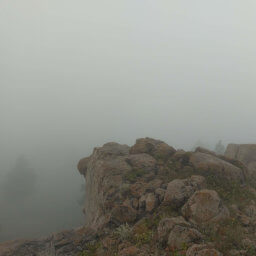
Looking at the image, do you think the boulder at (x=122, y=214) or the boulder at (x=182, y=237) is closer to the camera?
the boulder at (x=182, y=237)

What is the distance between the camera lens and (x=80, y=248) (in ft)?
38.7

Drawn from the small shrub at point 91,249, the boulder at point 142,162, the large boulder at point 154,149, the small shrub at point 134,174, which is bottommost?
the small shrub at point 91,249

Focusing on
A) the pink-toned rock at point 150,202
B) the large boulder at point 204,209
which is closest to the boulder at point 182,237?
the large boulder at point 204,209

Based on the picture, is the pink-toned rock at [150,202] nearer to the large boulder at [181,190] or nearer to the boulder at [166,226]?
the large boulder at [181,190]

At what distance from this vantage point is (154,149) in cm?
1866

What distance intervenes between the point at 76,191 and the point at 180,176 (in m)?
72.8

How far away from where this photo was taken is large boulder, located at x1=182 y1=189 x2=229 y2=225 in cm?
1040

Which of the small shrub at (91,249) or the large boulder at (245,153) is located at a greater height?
the large boulder at (245,153)

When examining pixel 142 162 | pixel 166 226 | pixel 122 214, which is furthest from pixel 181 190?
pixel 142 162

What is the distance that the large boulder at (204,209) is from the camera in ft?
34.1

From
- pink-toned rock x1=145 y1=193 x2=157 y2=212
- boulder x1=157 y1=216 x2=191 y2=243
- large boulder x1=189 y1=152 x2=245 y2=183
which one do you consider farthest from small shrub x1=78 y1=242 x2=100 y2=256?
large boulder x1=189 y1=152 x2=245 y2=183

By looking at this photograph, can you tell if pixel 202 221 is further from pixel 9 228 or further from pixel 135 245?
pixel 9 228

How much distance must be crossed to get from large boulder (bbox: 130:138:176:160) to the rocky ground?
0.09 meters

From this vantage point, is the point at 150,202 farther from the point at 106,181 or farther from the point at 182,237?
the point at 106,181
